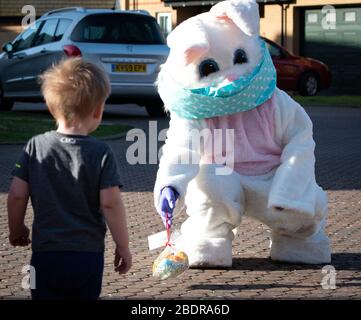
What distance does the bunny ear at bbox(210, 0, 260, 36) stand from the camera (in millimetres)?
7164

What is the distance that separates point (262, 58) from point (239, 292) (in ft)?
5.44

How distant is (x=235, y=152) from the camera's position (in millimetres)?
7301

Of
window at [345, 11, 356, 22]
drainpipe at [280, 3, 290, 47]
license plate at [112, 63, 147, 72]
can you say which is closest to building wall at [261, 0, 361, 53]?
drainpipe at [280, 3, 290, 47]

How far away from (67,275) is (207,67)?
111 inches

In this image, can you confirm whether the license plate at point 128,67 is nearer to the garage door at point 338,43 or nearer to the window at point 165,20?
the garage door at point 338,43

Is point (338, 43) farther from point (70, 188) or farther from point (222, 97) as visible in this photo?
point (70, 188)

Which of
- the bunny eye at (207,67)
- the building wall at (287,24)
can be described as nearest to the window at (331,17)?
the building wall at (287,24)

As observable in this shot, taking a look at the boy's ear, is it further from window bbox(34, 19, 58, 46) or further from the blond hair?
window bbox(34, 19, 58, 46)

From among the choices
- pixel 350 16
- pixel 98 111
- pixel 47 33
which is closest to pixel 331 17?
pixel 350 16

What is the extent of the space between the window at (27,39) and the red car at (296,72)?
844cm

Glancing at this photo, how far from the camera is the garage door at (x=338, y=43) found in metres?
32.2

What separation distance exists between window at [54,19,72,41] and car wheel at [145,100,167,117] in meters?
1.94

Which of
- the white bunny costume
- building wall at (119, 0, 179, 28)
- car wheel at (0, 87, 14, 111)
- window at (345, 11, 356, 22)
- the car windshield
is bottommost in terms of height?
building wall at (119, 0, 179, 28)
